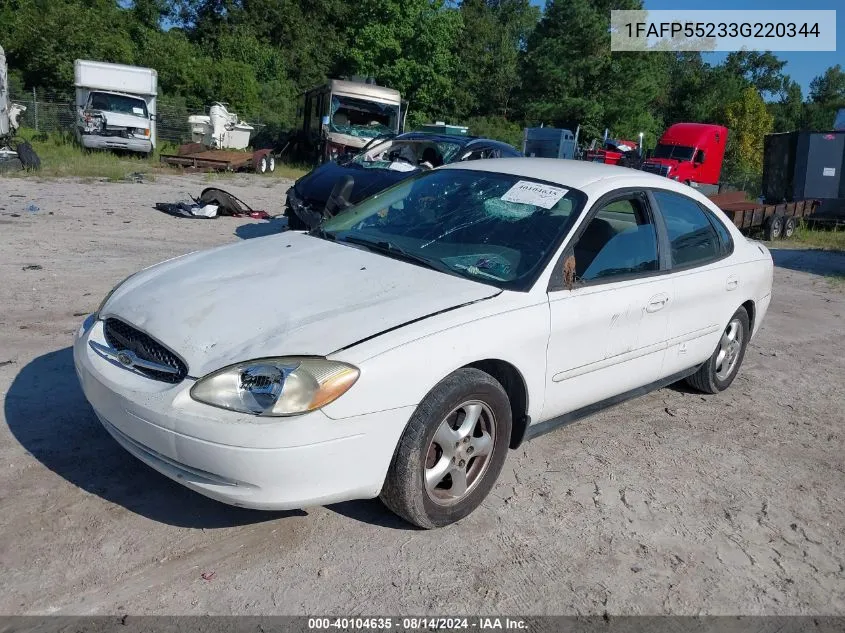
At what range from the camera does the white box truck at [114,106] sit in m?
22.0

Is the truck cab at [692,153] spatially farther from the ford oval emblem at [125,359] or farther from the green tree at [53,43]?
the green tree at [53,43]

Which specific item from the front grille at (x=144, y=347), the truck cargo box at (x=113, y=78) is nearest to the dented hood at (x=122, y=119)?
the truck cargo box at (x=113, y=78)

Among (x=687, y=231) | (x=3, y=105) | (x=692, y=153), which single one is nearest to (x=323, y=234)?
(x=687, y=231)

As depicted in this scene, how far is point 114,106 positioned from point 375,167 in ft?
53.8

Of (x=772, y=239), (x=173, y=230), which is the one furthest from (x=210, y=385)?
(x=772, y=239)

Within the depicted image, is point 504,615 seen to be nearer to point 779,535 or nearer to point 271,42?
point 779,535

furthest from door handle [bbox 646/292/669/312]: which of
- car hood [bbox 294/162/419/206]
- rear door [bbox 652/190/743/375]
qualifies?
car hood [bbox 294/162/419/206]

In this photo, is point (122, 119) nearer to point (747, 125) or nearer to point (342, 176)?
point (342, 176)

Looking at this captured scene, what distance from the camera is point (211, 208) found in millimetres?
12078

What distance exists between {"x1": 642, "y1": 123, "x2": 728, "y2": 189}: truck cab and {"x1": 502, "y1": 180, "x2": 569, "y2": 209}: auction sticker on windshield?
22022mm

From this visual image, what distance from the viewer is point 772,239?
15.7 meters

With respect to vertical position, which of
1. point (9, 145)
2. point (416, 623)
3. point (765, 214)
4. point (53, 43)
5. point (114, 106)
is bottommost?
point (416, 623)

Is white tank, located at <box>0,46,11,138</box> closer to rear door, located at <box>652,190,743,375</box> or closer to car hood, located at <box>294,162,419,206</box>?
car hood, located at <box>294,162,419,206</box>

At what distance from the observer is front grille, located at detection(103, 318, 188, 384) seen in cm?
302
